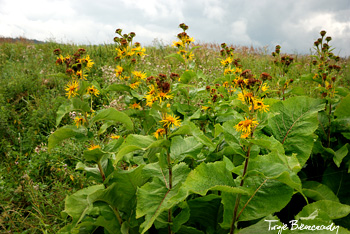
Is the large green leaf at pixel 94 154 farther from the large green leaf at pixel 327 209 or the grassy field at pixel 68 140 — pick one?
the large green leaf at pixel 327 209

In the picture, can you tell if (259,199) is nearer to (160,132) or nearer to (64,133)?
(160,132)

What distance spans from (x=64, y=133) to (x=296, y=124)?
1.55 meters

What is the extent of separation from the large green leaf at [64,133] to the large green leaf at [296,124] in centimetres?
130

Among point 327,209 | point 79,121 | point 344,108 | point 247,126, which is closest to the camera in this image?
point 247,126

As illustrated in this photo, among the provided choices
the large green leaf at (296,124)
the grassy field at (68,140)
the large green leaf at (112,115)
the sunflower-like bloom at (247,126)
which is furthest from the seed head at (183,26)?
the sunflower-like bloom at (247,126)

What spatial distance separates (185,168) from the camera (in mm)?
1370

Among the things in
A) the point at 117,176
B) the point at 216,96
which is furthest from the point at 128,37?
the point at 117,176

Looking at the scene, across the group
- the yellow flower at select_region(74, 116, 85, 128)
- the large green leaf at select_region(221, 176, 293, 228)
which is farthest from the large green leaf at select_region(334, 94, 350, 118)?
the yellow flower at select_region(74, 116, 85, 128)

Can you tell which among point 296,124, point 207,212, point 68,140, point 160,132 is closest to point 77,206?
point 160,132

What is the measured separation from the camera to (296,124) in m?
1.77

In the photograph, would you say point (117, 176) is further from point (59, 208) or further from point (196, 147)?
point (59, 208)

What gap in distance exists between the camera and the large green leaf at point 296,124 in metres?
1.68

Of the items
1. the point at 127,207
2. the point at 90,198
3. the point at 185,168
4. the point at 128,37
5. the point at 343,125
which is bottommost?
the point at 127,207

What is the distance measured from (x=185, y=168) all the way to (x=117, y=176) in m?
0.41
